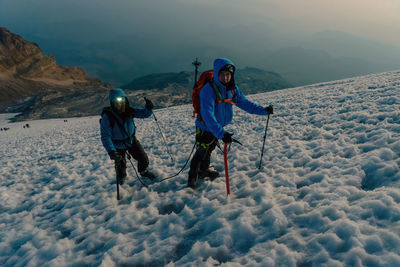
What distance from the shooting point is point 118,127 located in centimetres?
588

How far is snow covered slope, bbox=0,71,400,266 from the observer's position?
3164mm

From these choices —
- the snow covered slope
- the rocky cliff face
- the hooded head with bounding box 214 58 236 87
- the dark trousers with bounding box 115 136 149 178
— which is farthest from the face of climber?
the rocky cliff face

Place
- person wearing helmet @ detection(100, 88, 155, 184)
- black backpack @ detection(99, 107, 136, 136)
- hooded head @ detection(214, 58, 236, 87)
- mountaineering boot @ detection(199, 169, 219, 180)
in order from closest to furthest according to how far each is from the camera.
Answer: hooded head @ detection(214, 58, 236, 87) → person wearing helmet @ detection(100, 88, 155, 184) → black backpack @ detection(99, 107, 136, 136) → mountaineering boot @ detection(199, 169, 219, 180)

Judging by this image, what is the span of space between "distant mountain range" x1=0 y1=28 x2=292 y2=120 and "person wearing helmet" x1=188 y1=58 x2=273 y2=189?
5392cm

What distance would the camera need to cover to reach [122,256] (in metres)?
3.81

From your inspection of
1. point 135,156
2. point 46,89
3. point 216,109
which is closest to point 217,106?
point 216,109

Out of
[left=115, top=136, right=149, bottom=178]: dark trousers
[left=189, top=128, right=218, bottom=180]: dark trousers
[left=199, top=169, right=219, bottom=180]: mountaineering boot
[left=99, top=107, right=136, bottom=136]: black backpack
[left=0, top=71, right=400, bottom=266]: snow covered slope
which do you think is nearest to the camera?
[left=0, top=71, right=400, bottom=266]: snow covered slope

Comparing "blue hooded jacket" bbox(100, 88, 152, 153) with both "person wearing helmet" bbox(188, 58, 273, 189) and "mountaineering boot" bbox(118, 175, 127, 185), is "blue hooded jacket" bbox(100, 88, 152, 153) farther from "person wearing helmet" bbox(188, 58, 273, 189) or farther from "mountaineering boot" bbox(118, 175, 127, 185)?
"person wearing helmet" bbox(188, 58, 273, 189)

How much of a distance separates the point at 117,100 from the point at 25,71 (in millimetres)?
175857

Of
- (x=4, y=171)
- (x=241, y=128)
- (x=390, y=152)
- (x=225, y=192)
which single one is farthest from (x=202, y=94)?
(x=4, y=171)

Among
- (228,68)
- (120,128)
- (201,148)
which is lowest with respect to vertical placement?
(201,148)

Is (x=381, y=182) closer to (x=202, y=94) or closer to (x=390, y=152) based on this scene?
(x=390, y=152)

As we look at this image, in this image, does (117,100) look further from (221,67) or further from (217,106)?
(221,67)

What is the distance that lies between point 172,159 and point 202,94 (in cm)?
453
